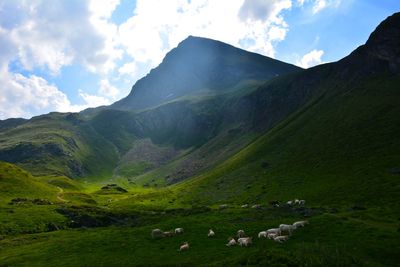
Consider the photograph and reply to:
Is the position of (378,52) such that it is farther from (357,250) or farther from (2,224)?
(2,224)

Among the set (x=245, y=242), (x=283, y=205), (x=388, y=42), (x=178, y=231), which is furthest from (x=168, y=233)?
(x=388, y=42)

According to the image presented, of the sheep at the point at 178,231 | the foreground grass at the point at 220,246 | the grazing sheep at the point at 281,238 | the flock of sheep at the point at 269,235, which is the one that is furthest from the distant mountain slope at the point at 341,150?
the sheep at the point at 178,231

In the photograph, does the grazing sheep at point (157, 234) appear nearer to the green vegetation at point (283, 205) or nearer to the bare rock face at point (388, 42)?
the green vegetation at point (283, 205)

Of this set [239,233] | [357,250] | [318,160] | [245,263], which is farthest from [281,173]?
[245,263]

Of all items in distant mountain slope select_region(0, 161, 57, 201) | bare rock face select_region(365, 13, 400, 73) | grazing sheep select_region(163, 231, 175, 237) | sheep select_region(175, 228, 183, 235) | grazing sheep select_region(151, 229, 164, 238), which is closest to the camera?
grazing sheep select_region(163, 231, 175, 237)

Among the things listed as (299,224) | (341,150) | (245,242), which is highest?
(341,150)

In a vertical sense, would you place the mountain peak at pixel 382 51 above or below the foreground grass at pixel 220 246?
above

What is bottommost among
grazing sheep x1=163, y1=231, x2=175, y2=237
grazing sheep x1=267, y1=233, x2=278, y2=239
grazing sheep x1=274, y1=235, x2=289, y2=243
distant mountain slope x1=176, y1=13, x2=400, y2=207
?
grazing sheep x1=274, y1=235, x2=289, y2=243

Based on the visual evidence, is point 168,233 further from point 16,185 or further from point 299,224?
point 16,185

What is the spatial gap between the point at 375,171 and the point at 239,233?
48.4m

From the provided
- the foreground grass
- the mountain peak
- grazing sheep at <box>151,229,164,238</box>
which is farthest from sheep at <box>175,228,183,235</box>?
the mountain peak

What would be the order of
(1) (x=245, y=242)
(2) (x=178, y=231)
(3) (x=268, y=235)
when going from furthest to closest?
1. (2) (x=178, y=231)
2. (3) (x=268, y=235)
3. (1) (x=245, y=242)

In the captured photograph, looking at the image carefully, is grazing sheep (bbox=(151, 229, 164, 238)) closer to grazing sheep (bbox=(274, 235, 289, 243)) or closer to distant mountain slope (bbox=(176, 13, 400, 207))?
grazing sheep (bbox=(274, 235, 289, 243))

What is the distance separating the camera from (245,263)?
1188 inches
